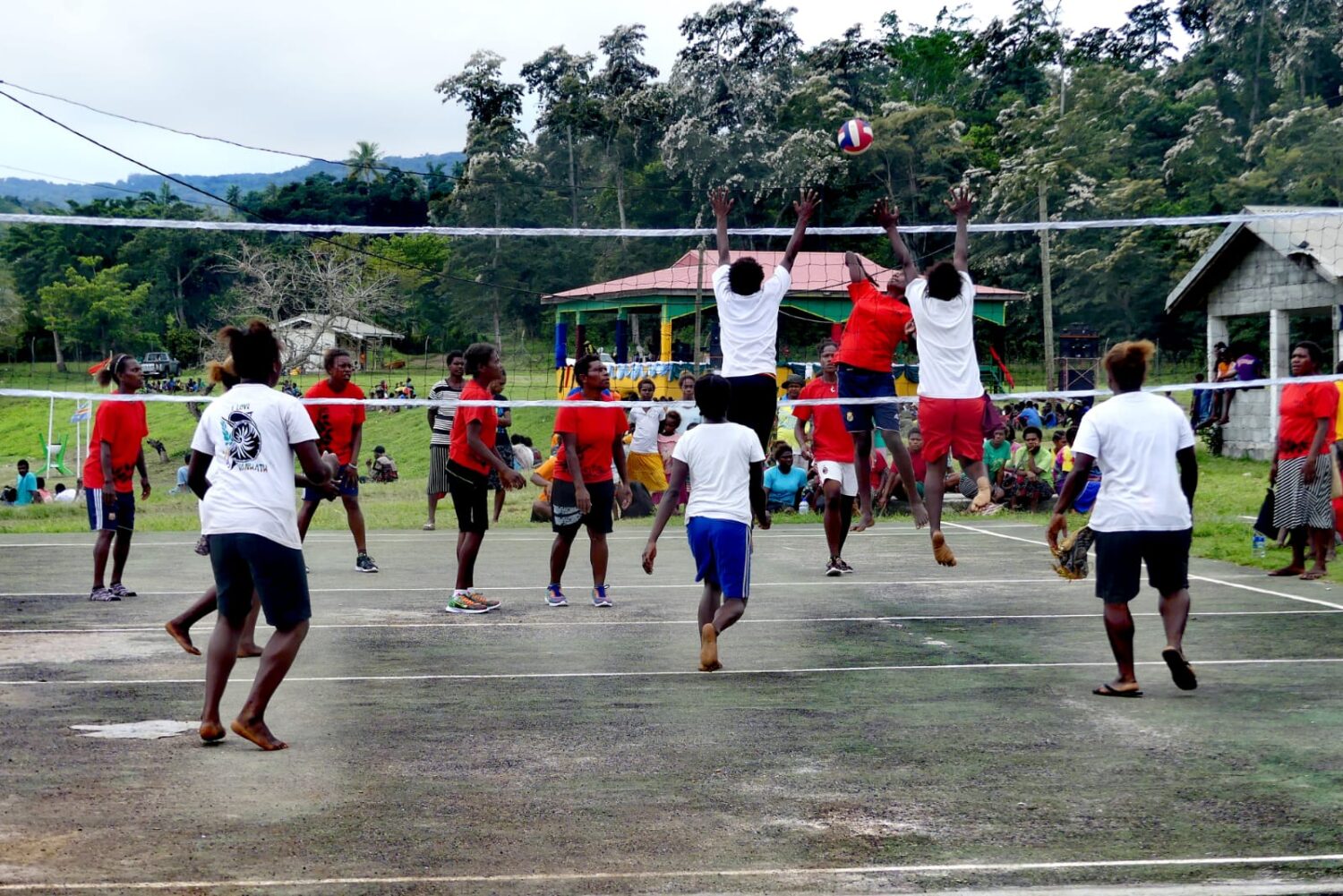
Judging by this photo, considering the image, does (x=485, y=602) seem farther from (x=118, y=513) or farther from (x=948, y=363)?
(x=948, y=363)

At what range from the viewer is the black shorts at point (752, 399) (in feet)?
31.4

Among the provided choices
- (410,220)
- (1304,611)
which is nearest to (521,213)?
(410,220)

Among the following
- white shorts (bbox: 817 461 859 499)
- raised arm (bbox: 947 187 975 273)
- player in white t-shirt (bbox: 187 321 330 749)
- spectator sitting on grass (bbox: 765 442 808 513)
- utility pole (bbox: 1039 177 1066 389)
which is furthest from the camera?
utility pole (bbox: 1039 177 1066 389)

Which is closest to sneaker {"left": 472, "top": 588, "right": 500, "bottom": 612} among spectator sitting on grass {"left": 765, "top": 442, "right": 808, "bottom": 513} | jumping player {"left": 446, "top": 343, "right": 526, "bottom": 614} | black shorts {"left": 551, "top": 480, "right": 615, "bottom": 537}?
jumping player {"left": 446, "top": 343, "right": 526, "bottom": 614}

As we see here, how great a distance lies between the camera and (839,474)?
1241 cm

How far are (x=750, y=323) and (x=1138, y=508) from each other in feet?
9.73

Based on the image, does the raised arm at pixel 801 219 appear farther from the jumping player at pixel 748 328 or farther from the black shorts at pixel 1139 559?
the black shorts at pixel 1139 559

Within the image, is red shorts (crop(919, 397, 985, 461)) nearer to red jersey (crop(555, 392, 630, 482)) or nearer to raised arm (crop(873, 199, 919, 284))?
raised arm (crop(873, 199, 919, 284))

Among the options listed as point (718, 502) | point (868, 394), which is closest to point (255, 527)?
point (718, 502)

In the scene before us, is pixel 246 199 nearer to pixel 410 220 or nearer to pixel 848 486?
pixel 410 220

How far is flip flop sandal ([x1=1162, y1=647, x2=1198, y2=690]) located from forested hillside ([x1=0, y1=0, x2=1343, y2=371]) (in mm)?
21197

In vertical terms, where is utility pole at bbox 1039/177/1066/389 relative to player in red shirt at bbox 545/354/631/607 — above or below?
above

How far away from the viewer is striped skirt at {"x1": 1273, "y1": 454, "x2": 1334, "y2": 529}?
11.9m

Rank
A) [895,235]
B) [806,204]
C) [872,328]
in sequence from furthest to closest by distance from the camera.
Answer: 1. [872,328]
2. [895,235]
3. [806,204]
